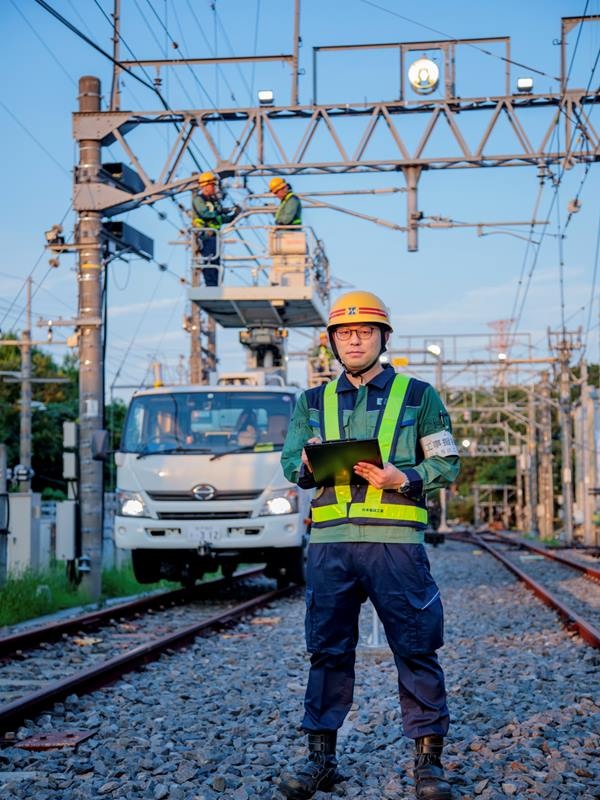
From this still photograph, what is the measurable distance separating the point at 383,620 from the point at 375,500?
1.68 feet

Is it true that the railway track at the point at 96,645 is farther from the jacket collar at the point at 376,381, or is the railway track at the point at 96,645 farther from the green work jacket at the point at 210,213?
the green work jacket at the point at 210,213

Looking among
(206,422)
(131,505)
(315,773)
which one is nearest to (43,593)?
(131,505)

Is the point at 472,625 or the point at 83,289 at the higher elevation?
the point at 83,289

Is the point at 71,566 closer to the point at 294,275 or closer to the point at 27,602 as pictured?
the point at 27,602

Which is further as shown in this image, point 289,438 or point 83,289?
point 83,289

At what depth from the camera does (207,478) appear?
1300 centimetres

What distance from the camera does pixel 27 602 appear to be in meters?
13.2

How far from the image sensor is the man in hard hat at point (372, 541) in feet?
14.9

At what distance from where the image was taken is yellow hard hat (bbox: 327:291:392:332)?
4.79m

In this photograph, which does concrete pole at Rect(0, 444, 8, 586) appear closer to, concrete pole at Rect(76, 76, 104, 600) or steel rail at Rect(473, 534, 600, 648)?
concrete pole at Rect(76, 76, 104, 600)

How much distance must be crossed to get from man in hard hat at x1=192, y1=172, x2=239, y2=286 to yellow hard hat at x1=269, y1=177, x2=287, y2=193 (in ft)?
2.85

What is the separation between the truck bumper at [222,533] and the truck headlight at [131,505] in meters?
0.13

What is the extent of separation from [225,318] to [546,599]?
9369 mm

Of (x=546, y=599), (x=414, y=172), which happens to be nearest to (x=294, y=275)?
(x=414, y=172)
